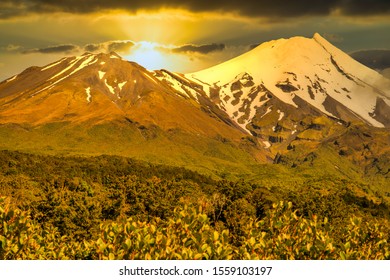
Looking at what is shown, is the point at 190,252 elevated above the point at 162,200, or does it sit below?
above

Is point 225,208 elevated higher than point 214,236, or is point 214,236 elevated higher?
point 214,236

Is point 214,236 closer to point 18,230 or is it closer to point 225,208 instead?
point 18,230

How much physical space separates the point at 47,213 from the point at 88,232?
26.8ft
